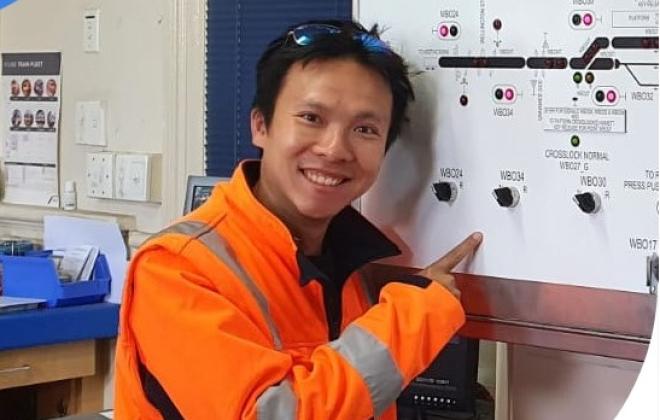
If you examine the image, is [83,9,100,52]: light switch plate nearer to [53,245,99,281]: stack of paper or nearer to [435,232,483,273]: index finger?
[53,245,99,281]: stack of paper

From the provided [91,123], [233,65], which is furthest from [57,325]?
[233,65]

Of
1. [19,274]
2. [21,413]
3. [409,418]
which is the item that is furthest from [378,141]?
[21,413]

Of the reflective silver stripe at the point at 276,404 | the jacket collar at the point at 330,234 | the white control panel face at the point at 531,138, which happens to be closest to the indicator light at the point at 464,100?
the white control panel face at the point at 531,138

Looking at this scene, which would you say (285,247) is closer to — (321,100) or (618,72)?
(321,100)

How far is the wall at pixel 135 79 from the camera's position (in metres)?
2.45

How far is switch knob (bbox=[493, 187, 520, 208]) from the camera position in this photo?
4.52ft

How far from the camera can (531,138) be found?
1360 mm

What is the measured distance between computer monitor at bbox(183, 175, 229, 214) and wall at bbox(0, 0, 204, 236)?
0.18 metres

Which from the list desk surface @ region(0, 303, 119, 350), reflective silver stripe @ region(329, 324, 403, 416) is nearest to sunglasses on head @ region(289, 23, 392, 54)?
reflective silver stripe @ region(329, 324, 403, 416)

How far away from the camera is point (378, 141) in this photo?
55.4 inches

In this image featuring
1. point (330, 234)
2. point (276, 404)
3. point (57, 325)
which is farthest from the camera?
point (57, 325)

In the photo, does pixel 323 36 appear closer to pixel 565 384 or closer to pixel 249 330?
pixel 249 330

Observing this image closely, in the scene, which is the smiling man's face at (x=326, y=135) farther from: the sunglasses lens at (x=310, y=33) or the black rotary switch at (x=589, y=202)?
the black rotary switch at (x=589, y=202)

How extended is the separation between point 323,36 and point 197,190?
0.92 metres
